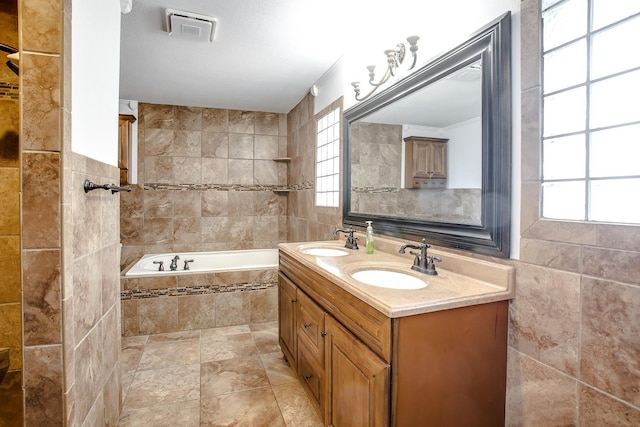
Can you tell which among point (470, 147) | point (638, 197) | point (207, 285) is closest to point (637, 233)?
point (638, 197)

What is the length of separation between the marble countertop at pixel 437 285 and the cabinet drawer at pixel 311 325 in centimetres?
23

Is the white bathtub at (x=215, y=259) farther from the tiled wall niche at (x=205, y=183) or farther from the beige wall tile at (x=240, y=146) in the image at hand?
the beige wall tile at (x=240, y=146)

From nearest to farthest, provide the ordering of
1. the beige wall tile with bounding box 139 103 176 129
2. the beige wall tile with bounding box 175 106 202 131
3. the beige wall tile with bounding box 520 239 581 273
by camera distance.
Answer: the beige wall tile with bounding box 520 239 581 273 → the beige wall tile with bounding box 139 103 176 129 → the beige wall tile with bounding box 175 106 202 131

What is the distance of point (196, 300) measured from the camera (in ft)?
10.0

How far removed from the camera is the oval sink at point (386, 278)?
1528mm

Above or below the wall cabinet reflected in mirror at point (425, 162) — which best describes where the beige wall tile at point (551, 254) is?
below

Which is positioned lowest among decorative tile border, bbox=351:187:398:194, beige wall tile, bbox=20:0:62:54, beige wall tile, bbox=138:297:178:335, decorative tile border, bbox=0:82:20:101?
beige wall tile, bbox=138:297:178:335

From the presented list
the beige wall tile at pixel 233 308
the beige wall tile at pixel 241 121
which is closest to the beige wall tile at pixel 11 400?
the beige wall tile at pixel 233 308

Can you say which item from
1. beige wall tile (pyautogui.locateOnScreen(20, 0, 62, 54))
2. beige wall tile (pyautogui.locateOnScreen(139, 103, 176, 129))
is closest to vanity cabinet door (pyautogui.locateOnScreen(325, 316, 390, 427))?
beige wall tile (pyautogui.locateOnScreen(20, 0, 62, 54))

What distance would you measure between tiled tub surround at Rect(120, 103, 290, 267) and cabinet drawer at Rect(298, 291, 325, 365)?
2.58 metres

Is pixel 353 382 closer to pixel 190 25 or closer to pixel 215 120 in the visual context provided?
pixel 190 25

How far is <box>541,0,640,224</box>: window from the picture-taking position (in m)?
0.91

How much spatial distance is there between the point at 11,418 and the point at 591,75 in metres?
2.38

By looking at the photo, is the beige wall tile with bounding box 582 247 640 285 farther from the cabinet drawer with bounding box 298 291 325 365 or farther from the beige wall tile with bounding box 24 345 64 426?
the beige wall tile with bounding box 24 345 64 426
